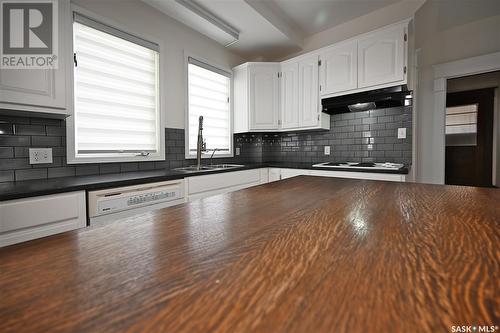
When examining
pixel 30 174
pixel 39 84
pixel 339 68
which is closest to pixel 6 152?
pixel 30 174

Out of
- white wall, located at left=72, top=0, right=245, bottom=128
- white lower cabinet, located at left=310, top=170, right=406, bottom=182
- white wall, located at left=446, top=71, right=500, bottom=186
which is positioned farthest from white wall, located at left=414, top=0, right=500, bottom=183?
white wall, located at left=72, top=0, right=245, bottom=128

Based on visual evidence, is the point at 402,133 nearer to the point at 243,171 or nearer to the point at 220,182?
the point at 243,171

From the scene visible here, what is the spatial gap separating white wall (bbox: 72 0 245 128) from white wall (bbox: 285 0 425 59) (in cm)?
153

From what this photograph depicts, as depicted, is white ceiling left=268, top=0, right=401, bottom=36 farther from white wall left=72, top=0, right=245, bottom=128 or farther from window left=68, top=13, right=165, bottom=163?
window left=68, top=13, right=165, bottom=163

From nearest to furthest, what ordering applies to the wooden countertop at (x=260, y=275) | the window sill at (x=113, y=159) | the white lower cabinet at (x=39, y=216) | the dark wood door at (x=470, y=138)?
the wooden countertop at (x=260, y=275)
the white lower cabinet at (x=39, y=216)
the window sill at (x=113, y=159)
the dark wood door at (x=470, y=138)

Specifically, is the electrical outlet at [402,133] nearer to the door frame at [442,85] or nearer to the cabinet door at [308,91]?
the door frame at [442,85]

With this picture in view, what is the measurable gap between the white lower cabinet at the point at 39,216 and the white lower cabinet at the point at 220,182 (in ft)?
2.78

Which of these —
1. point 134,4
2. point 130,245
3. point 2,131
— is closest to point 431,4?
point 134,4

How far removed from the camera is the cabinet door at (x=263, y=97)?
3.23 metres

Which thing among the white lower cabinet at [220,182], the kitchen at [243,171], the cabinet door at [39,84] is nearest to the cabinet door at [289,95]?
the kitchen at [243,171]

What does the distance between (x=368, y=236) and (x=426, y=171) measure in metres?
3.10

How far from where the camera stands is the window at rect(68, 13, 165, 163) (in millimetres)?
1898

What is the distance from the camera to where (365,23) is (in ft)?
9.43

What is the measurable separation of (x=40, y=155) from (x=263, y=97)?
252 cm
